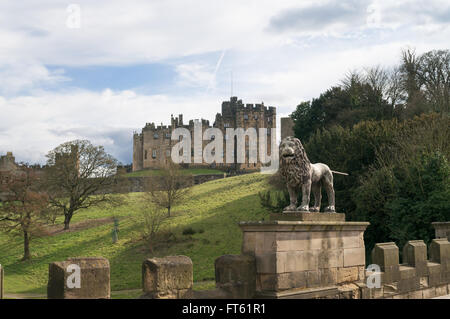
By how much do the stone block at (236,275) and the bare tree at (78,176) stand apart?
1605 inches

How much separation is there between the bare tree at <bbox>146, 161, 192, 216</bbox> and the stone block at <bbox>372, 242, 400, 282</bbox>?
34.4m

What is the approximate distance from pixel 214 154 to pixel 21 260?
64718 millimetres

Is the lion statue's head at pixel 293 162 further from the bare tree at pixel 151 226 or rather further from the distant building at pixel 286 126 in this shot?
the distant building at pixel 286 126

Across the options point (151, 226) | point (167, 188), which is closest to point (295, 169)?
point (151, 226)

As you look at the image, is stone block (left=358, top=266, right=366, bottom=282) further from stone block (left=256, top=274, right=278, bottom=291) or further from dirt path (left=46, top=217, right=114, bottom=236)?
dirt path (left=46, top=217, right=114, bottom=236)

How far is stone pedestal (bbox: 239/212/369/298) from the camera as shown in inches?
332

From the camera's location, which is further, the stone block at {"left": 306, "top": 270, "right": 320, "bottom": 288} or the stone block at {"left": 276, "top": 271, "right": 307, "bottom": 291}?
the stone block at {"left": 306, "top": 270, "right": 320, "bottom": 288}

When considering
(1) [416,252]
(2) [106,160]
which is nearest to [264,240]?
(1) [416,252]

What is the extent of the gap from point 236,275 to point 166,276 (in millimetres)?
1392

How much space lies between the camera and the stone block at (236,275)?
8.21 meters

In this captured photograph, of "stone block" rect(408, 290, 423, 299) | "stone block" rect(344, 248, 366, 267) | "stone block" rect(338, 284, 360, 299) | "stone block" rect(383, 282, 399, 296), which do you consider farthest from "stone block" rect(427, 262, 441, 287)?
"stone block" rect(338, 284, 360, 299)

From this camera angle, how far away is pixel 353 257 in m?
10.2

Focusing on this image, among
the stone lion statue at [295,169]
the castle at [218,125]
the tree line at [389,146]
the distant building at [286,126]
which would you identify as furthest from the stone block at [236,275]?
the castle at [218,125]

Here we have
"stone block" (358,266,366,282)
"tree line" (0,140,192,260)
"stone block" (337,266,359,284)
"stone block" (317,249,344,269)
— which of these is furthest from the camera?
"tree line" (0,140,192,260)
